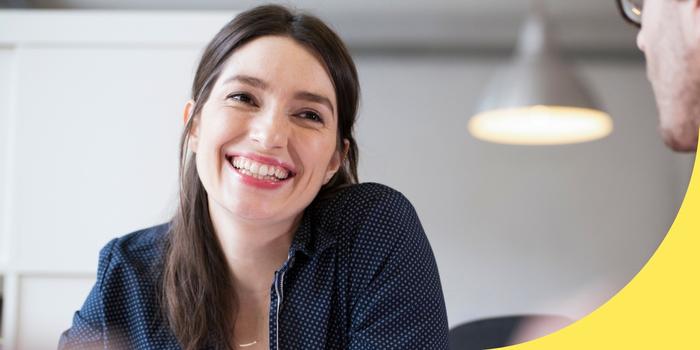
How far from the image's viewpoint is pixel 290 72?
65cm

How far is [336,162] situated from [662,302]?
42cm

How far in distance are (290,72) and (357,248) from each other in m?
0.17

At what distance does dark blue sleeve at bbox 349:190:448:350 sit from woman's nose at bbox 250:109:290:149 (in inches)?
4.9

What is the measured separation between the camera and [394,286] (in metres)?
0.65

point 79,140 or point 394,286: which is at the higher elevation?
point 79,140

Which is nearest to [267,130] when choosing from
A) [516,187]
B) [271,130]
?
[271,130]

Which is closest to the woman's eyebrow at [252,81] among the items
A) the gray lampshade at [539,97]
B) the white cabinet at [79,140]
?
the white cabinet at [79,140]

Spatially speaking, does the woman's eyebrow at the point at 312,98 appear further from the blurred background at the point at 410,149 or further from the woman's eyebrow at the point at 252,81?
the blurred background at the point at 410,149

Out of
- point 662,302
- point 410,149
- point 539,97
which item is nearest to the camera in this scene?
point 662,302

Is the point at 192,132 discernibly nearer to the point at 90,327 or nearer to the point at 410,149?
the point at 90,327

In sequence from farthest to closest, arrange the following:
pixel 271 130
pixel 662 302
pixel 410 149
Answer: pixel 410 149, pixel 271 130, pixel 662 302

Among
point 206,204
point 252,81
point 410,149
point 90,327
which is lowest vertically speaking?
point 90,327

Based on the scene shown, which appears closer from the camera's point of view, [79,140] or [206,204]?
[206,204]

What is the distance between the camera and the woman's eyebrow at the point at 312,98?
2.12 ft
